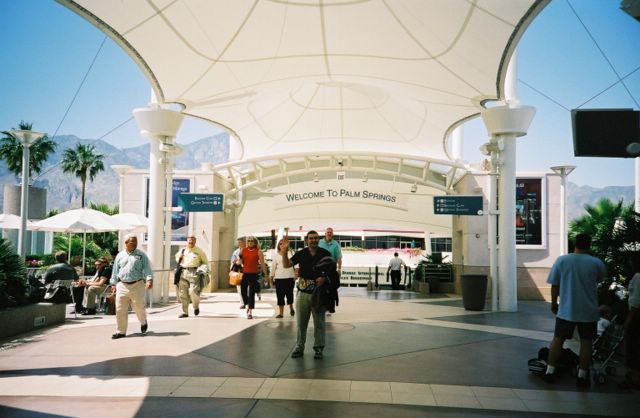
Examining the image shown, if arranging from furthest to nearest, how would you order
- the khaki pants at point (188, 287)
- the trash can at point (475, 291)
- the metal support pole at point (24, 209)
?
the trash can at point (475, 291)
the metal support pole at point (24, 209)
the khaki pants at point (188, 287)

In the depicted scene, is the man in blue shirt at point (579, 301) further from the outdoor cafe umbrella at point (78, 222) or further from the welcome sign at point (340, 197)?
the welcome sign at point (340, 197)

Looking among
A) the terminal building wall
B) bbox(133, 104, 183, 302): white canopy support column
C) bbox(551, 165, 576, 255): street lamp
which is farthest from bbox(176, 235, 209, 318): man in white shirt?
bbox(551, 165, 576, 255): street lamp

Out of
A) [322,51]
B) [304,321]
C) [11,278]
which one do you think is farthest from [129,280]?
[322,51]

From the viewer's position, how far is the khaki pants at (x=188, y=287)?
1188 centimetres

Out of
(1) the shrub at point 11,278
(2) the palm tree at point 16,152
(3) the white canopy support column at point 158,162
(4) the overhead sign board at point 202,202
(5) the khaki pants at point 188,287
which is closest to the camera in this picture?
(1) the shrub at point 11,278

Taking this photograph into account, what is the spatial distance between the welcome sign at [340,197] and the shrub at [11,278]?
18.8 meters

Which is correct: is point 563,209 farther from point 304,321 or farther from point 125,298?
point 125,298

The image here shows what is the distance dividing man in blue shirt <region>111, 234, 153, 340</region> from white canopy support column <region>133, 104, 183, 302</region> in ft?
18.5

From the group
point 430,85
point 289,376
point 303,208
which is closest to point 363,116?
point 430,85

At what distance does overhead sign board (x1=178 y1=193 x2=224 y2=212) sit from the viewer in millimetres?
16656

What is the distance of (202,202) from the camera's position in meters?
16.7

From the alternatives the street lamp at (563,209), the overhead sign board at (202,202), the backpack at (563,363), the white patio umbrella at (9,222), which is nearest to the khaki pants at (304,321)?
the backpack at (563,363)

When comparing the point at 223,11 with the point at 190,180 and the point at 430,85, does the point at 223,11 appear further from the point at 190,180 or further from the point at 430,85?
the point at 190,180

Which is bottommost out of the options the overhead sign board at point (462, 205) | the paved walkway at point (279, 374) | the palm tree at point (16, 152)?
the paved walkway at point (279, 374)
